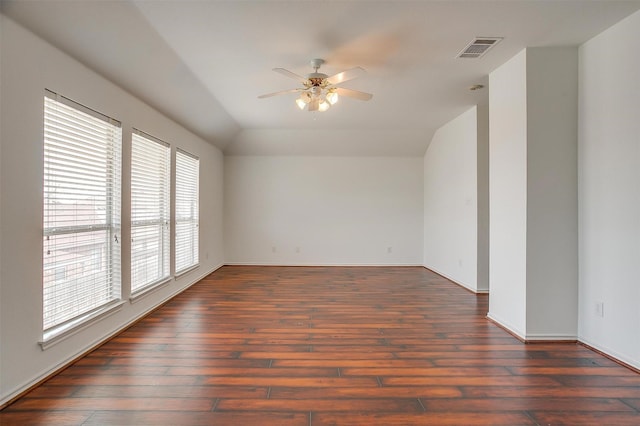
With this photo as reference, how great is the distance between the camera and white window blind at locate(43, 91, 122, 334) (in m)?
2.40

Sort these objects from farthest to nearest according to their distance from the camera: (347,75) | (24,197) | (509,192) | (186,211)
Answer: (186,211) → (509,192) → (347,75) → (24,197)

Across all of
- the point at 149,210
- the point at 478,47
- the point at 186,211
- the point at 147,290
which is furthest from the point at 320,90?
the point at 186,211

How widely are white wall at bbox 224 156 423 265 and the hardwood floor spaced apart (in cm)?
320

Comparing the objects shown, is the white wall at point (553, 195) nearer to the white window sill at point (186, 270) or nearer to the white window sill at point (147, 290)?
the white window sill at point (147, 290)

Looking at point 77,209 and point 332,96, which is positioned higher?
point 332,96

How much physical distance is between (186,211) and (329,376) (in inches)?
147

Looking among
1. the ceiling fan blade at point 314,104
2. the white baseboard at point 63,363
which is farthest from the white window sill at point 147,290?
the ceiling fan blade at point 314,104

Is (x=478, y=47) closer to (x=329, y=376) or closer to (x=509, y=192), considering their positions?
(x=509, y=192)

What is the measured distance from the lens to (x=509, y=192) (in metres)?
3.27

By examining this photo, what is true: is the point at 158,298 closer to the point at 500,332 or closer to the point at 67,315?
the point at 67,315

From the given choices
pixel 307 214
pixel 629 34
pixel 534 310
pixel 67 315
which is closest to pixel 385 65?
pixel 629 34

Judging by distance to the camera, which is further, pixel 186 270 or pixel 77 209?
pixel 186 270

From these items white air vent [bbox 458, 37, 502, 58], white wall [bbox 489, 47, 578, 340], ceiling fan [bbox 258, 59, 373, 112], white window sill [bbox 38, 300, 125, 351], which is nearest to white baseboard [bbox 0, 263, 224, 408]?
white window sill [bbox 38, 300, 125, 351]

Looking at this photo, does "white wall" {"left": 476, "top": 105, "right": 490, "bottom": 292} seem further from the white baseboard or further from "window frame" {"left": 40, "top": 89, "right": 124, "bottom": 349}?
"window frame" {"left": 40, "top": 89, "right": 124, "bottom": 349}
